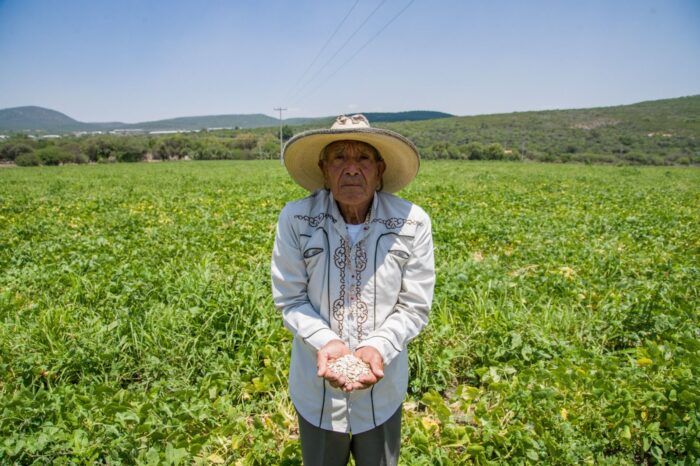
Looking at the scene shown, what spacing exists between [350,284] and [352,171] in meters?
0.44

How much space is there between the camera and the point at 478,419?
2.37 metres

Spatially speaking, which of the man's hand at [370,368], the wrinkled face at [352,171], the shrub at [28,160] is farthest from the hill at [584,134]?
the man's hand at [370,368]

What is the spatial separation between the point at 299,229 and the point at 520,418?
191 centimetres

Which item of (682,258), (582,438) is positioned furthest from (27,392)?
(682,258)

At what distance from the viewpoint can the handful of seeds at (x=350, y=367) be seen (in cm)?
129

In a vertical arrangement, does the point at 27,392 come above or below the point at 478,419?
above

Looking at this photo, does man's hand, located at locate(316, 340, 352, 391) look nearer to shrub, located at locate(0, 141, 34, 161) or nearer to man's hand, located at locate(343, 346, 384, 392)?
man's hand, located at locate(343, 346, 384, 392)

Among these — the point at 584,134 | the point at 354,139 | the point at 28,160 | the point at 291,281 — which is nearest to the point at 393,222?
the point at 354,139

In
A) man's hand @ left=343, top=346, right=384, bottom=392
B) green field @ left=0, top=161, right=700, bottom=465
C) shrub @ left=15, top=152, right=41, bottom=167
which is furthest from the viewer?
shrub @ left=15, top=152, right=41, bottom=167

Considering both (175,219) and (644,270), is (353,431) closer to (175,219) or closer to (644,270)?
(644,270)

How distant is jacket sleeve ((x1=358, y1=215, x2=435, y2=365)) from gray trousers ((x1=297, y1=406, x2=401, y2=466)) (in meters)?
0.41

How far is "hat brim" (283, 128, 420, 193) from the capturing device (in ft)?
4.75

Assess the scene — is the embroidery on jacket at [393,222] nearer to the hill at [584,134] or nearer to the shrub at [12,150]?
the hill at [584,134]

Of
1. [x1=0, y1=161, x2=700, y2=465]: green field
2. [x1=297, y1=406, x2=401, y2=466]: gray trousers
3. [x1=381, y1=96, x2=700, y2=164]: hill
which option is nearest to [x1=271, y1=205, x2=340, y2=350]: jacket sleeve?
[x1=297, y1=406, x2=401, y2=466]: gray trousers
